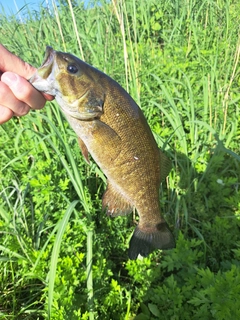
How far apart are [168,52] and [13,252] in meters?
2.25

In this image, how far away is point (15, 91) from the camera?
1.06m

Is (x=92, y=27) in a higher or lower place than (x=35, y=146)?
higher

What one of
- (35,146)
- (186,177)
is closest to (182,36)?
(186,177)

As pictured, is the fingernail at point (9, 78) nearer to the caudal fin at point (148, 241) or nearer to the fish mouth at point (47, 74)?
the fish mouth at point (47, 74)

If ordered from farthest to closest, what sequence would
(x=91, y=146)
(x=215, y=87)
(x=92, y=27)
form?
1. (x=92, y=27)
2. (x=215, y=87)
3. (x=91, y=146)

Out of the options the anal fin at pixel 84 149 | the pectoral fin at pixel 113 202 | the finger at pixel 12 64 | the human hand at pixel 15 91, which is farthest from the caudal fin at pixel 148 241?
the finger at pixel 12 64

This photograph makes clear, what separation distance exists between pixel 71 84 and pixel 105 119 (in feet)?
0.56

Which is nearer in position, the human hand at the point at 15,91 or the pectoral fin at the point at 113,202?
the human hand at the point at 15,91

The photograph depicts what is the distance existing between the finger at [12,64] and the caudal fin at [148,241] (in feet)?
2.67

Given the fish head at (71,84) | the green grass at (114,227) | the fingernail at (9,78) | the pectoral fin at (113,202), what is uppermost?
the fingernail at (9,78)

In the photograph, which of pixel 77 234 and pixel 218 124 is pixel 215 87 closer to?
pixel 218 124

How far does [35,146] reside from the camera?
1900 millimetres

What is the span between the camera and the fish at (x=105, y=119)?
41.1 inches

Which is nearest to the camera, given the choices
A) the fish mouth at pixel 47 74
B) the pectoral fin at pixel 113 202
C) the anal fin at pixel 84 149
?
the fish mouth at pixel 47 74
